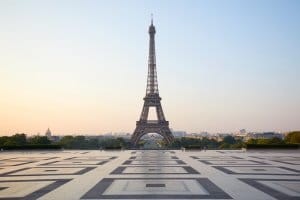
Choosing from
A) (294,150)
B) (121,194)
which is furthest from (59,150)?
(121,194)

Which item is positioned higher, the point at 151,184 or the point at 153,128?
the point at 153,128

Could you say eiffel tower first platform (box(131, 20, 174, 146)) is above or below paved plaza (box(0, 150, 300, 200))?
above

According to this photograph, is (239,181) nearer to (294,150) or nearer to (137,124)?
(294,150)

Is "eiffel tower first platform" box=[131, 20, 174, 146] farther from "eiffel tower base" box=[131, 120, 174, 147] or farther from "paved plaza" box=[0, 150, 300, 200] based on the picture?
"paved plaza" box=[0, 150, 300, 200]

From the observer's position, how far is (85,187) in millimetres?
13781

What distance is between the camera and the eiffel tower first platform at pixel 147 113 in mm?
64812

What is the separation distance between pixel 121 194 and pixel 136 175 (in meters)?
5.06

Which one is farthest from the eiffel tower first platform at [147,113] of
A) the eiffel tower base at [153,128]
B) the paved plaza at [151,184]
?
the paved plaza at [151,184]

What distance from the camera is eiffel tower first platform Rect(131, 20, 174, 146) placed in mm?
64812

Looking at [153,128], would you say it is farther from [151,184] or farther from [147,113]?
[151,184]

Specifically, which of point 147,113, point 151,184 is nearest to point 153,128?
point 147,113

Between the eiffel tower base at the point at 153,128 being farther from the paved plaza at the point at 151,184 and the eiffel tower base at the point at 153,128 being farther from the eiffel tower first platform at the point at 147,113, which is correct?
the paved plaza at the point at 151,184

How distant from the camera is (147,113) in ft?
222

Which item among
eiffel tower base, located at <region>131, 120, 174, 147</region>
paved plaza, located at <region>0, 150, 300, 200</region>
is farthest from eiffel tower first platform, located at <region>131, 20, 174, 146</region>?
paved plaza, located at <region>0, 150, 300, 200</region>
